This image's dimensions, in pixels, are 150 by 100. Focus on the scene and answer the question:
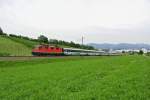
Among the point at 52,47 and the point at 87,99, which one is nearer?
the point at 87,99

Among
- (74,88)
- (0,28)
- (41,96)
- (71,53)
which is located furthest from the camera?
(0,28)

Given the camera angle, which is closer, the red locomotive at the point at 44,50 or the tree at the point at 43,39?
the red locomotive at the point at 44,50

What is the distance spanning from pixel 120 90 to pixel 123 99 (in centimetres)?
225

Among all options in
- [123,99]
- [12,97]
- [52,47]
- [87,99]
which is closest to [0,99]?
[12,97]

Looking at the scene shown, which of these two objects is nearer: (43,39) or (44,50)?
(44,50)

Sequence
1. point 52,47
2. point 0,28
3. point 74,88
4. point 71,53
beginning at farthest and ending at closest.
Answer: point 0,28
point 71,53
point 52,47
point 74,88

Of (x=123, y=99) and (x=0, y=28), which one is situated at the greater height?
(x=0, y=28)

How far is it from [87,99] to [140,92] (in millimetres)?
2849

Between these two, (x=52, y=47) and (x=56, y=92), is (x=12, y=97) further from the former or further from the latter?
(x=52, y=47)

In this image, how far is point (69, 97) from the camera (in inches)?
452

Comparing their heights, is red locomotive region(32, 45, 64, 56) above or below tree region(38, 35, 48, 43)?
below

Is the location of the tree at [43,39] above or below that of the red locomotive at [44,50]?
above

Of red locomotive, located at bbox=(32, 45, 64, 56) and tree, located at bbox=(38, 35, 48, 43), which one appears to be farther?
tree, located at bbox=(38, 35, 48, 43)

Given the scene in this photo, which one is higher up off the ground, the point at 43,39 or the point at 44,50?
the point at 43,39
